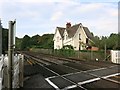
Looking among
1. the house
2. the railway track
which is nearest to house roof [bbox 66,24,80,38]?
the house

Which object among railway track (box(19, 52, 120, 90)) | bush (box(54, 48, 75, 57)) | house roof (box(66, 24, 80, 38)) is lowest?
railway track (box(19, 52, 120, 90))

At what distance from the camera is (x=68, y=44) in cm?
7969

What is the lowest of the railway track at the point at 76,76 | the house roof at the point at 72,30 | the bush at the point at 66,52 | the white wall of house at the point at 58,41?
the railway track at the point at 76,76

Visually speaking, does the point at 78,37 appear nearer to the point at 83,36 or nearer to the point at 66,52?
the point at 83,36

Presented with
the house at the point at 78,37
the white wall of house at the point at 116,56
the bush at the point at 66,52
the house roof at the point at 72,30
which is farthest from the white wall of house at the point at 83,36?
the white wall of house at the point at 116,56

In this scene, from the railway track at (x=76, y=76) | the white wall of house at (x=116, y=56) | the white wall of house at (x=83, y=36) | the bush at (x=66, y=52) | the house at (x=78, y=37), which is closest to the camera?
the railway track at (x=76, y=76)

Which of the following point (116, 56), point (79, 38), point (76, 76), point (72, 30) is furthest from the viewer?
point (72, 30)

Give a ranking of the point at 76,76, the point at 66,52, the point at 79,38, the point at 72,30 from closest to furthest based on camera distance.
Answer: the point at 76,76 → the point at 66,52 → the point at 79,38 → the point at 72,30

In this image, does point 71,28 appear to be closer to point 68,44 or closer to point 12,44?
point 68,44

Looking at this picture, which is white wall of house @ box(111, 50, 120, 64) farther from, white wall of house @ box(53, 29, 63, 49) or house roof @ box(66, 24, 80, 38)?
white wall of house @ box(53, 29, 63, 49)

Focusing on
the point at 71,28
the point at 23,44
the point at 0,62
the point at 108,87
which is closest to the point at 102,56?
the point at 108,87

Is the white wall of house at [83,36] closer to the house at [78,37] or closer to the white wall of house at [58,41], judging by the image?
the house at [78,37]

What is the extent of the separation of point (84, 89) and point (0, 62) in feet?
16.4

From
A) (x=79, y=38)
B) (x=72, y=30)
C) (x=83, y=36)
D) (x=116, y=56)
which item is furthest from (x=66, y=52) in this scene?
(x=116, y=56)
